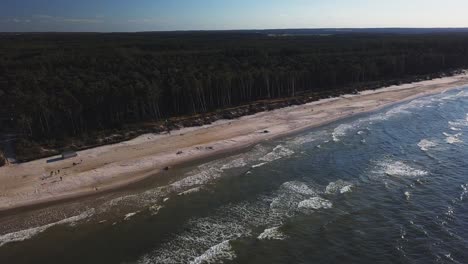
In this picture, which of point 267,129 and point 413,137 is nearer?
point 413,137

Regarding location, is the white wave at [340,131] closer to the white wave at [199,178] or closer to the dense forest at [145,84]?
the white wave at [199,178]

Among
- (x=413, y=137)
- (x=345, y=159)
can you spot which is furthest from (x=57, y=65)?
(x=413, y=137)

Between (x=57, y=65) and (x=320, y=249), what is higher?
(x=57, y=65)

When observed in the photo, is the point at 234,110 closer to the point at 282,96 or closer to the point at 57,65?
the point at 282,96

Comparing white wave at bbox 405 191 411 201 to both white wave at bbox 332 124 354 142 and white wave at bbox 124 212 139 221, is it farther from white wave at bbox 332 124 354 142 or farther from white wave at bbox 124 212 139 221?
white wave at bbox 124 212 139 221

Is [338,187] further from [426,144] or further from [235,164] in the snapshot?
[426,144]

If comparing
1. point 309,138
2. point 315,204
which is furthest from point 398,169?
point 309,138

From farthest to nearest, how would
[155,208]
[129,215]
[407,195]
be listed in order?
[407,195] → [155,208] → [129,215]

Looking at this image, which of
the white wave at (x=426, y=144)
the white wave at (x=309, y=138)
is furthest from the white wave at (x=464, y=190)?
the white wave at (x=309, y=138)
